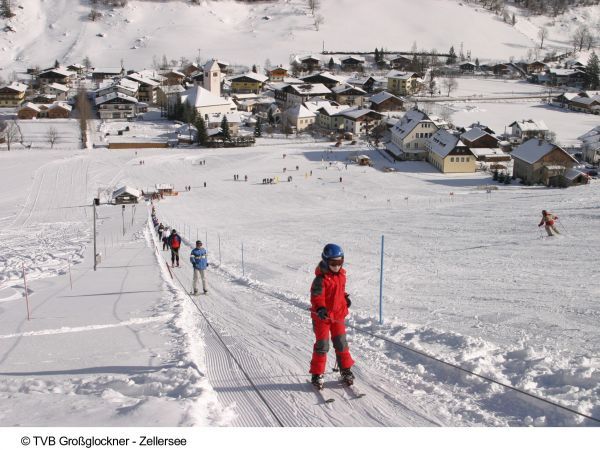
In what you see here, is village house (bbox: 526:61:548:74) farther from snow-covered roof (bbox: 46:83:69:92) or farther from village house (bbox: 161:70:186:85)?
snow-covered roof (bbox: 46:83:69:92)

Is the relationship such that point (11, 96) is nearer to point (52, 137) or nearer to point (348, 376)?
point (52, 137)

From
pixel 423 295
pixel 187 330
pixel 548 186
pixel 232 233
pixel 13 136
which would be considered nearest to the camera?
pixel 187 330

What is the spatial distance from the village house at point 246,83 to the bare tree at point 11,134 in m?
32.0

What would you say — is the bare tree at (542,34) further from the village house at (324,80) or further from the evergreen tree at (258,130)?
the evergreen tree at (258,130)

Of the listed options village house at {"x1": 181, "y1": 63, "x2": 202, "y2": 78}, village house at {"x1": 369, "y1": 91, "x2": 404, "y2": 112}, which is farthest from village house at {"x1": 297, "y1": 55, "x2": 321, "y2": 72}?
village house at {"x1": 369, "y1": 91, "x2": 404, "y2": 112}

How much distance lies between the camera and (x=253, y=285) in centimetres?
1104

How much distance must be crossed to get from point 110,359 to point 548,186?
3573cm

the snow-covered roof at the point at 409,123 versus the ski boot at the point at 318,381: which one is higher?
the snow-covered roof at the point at 409,123

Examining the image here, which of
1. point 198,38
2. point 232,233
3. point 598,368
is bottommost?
point 232,233

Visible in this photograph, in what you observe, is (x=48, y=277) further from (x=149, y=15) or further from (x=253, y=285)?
(x=149, y=15)

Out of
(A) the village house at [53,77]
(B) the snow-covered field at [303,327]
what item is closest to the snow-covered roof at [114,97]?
(A) the village house at [53,77]

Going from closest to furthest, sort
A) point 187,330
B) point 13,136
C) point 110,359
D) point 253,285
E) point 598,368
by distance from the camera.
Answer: point 598,368, point 110,359, point 187,330, point 253,285, point 13,136

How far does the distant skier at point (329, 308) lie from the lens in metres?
4.87

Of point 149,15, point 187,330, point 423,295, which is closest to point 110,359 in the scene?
point 187,330
